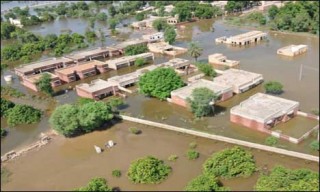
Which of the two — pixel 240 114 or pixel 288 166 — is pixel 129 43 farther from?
A: pixel 288 166

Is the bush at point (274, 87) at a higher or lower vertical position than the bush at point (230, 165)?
higher

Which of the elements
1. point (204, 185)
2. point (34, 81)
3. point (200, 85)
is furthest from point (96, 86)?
point (204, 185)

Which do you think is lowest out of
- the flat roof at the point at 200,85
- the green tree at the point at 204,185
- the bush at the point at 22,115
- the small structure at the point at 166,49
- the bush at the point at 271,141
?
the bush at the point at 271,141

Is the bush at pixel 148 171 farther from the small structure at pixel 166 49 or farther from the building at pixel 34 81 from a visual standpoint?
the small structure at pixel 166 49

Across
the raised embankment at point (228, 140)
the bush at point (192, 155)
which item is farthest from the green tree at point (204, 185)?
the raised embankment at point (228, 140)

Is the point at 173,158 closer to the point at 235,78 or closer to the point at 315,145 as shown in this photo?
the point at 315,145

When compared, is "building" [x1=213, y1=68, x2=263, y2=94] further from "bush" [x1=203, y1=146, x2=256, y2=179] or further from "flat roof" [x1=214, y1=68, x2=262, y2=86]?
"bush" [x1=203, y1=146, x2=256, y2=179]

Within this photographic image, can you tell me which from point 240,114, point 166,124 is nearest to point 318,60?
point 240,114
